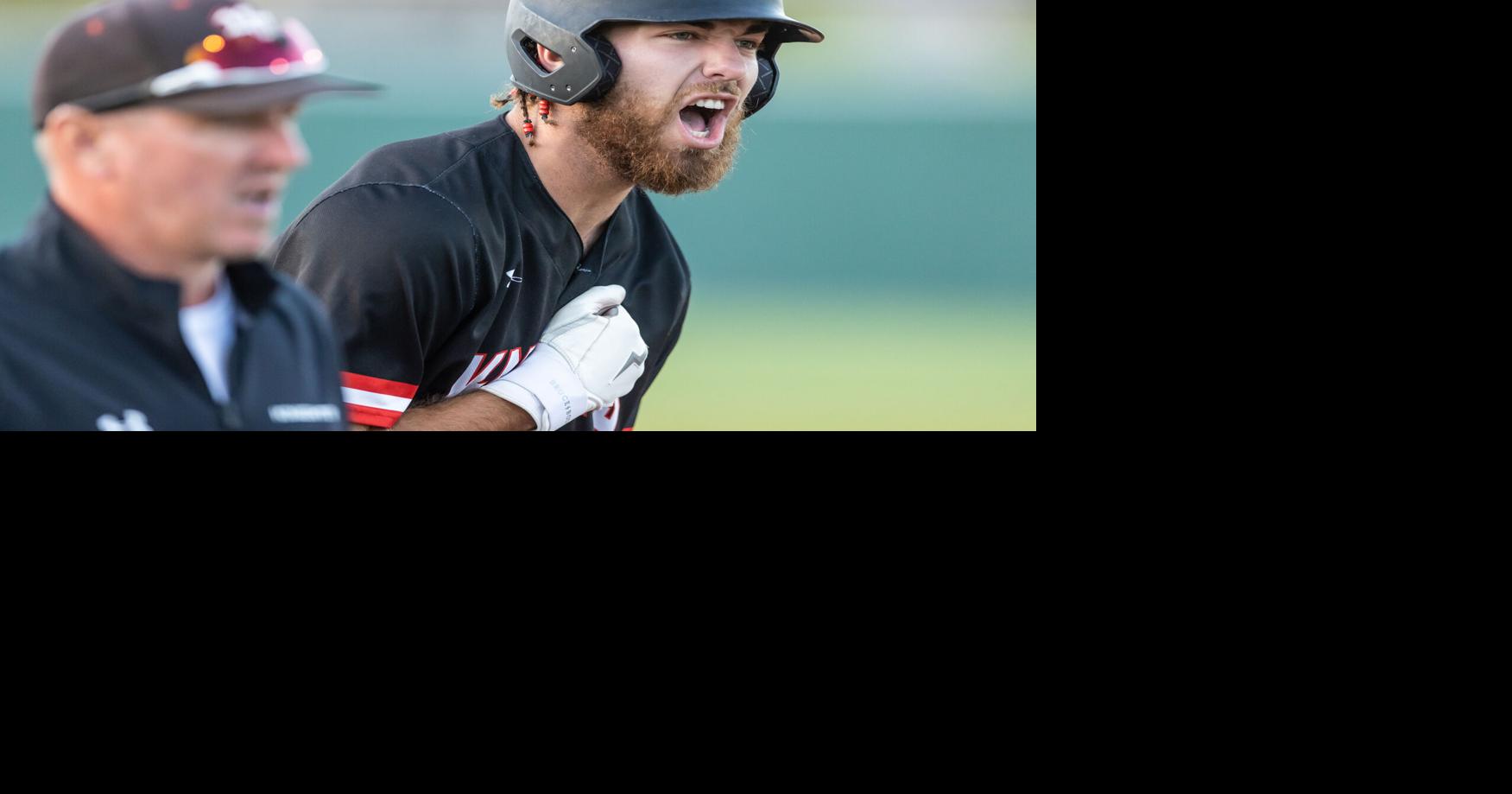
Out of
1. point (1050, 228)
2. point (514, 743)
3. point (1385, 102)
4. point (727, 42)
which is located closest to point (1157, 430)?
point (1050, 228)

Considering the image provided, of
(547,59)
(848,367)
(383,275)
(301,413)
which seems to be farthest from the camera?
(848,367)

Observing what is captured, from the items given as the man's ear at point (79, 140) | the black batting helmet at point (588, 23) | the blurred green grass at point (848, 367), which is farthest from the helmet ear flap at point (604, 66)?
the man's ear at point (79, 140)

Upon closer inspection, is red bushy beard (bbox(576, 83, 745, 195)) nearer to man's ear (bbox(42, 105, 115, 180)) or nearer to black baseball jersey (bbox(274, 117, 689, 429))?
black baseball jersey (bbox(274, 117, 689, 429))

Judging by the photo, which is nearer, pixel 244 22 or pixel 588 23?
pixel 244 22

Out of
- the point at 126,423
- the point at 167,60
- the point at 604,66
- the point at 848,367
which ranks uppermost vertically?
the point at 604,66

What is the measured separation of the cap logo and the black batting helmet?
0.52 meters

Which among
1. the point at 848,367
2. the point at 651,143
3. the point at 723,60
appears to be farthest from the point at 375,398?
the point at 848,367

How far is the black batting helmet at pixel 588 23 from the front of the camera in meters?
2.00

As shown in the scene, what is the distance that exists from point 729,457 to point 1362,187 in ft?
3.59

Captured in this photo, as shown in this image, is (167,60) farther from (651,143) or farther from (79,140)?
(651,143)

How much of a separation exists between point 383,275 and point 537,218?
0.90ft

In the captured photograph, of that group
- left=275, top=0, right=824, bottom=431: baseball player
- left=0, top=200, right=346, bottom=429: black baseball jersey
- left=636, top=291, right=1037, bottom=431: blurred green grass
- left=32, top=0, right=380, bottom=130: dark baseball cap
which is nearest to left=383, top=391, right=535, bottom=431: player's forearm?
left=275, top=0, right=824, bottom=431: baseball player

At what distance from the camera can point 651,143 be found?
209cm

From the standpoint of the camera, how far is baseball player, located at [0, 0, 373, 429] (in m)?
1.51
